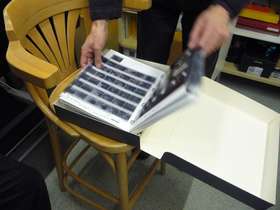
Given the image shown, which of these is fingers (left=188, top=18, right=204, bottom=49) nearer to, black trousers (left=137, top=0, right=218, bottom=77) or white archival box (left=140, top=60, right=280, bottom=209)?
white archival box (left=140, top=60, right=280, bottom=209)

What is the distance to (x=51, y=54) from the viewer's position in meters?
0.83

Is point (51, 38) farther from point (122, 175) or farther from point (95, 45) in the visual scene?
point (122, 175)

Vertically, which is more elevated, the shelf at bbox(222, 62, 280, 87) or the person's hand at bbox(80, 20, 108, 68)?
the person's hand at bbox(80, 20, 108, 68)

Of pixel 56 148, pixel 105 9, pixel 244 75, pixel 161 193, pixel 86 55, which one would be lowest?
pixel 161 193

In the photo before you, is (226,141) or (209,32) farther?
(226,141)

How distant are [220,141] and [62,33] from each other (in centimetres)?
56

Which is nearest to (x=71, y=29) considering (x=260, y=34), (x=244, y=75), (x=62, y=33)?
(x=62, y=33)

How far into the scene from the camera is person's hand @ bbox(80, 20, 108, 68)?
753 mm

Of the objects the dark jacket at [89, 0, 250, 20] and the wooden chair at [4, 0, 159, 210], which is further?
the dark jacket at [89, 0, 250, 20]

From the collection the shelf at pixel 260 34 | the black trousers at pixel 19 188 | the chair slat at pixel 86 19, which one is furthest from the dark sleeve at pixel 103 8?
the shelf at pixel 260 34

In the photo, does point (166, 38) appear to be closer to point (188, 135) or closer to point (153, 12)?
point (153, 12)

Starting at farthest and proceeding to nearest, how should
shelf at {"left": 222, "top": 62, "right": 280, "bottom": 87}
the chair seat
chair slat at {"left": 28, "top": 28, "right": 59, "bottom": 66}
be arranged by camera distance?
shelf at {"left": 222, "top": 62, "right": 280, "bottom": 87}, chair slat at {"left": 28, "top": 28, "right": 59, "bottom": 66}, the chair seat

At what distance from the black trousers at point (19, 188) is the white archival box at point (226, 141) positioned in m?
0.32

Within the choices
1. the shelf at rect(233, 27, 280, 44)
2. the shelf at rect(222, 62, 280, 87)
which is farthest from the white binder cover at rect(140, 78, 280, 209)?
the shelf at rect(222, 62, 280, 87)
